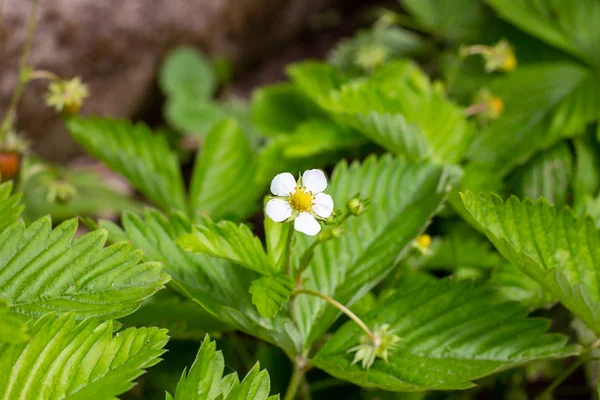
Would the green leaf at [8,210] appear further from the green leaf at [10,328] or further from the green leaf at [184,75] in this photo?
the green leaf at [184,75]

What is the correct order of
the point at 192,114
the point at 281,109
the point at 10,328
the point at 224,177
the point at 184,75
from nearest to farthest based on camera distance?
the point at 10,328, the point at 224,177, the point at 281,109, the point at 192,114, the point at 184,75

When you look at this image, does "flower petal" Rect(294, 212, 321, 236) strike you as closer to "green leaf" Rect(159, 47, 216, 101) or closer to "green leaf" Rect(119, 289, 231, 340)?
"green leaf" Rect(119, 289, 231, 340)

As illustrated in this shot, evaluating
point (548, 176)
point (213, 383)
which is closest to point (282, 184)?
point (213, 383)

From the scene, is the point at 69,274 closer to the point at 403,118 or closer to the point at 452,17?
the point at 403,118

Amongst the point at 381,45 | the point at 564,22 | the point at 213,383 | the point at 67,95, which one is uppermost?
the point at 381,45

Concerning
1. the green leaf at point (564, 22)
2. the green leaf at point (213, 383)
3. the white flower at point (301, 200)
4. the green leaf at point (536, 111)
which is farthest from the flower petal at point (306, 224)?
the green leaf at point (564, 22)

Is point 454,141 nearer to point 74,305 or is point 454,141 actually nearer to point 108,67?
point 74,305
